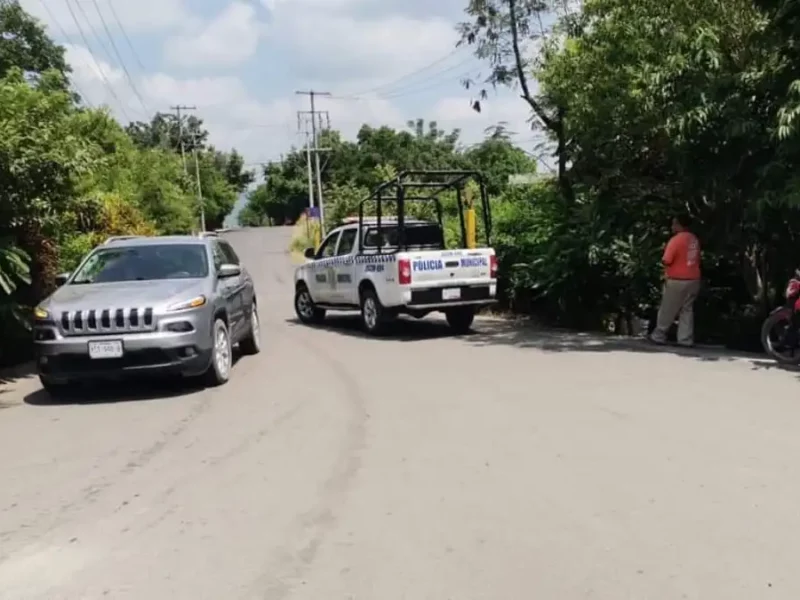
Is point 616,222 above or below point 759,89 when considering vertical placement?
below

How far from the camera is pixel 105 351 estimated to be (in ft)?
30.0

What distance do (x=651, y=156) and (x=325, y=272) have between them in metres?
6.17

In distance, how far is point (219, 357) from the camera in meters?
10.2

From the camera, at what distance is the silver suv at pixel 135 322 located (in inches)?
363

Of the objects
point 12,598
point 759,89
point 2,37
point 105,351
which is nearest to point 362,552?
point 12,598

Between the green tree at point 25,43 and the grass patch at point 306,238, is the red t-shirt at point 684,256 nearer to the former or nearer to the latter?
the green tree at point 25,43

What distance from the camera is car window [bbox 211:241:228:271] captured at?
1121 cm

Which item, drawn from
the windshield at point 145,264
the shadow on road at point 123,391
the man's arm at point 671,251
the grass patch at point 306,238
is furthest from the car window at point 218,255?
the grass patch at point 306,238

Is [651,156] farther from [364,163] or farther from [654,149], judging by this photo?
[364,163]

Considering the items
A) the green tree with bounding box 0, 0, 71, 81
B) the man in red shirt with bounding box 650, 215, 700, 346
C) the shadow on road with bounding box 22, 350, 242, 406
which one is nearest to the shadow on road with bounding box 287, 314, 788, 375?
the man in red shirt with bounding box 650, 215, 700, 346

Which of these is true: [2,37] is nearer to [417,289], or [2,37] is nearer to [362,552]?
[417,289]

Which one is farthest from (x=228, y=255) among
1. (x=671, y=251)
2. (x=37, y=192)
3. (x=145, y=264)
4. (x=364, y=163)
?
(x=364, y=163)

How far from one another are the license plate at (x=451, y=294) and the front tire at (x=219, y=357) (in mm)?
4406

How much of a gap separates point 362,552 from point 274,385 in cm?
549
